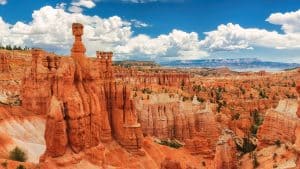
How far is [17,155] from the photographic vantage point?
4319 centimetres

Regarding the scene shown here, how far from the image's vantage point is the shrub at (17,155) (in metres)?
42.8

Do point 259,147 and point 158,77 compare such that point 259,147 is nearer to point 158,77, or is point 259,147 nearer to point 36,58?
point 36,58

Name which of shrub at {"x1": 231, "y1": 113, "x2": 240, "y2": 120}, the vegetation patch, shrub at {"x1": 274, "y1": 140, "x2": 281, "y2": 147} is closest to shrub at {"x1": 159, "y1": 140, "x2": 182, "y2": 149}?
the vegetation patch

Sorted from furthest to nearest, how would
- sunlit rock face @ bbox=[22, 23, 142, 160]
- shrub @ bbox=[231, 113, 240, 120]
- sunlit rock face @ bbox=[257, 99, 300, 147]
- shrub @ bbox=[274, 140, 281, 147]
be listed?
shrub @ bbox=[231, 113, 240, 120], sunlit rock face @ bbox=[257, 99, 300, 147], shrub @ bbox=[274, 140, 281, 147], sunlit rock face @ bbox=[22, 23, 142, 160]

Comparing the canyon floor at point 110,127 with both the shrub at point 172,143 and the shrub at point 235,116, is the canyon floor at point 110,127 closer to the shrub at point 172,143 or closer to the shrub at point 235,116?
the shrub at point 172,143

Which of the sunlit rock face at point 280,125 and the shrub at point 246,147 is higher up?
the sunlit rock face at point 280,125

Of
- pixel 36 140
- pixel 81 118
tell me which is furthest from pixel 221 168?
pixel 36 140

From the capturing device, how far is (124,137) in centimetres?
4616

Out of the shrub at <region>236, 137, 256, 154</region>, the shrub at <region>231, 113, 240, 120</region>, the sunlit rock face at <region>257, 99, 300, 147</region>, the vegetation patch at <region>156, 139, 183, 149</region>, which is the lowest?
the vegetation patch at <region>156, 139, 183, 149</region>

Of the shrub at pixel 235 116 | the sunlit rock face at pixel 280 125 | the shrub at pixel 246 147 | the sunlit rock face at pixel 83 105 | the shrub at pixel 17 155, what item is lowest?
the shrub at pixel 235 116

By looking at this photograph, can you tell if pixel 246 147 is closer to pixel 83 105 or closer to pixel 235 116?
pixel 83 105

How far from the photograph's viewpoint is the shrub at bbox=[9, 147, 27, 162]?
42.8 metres

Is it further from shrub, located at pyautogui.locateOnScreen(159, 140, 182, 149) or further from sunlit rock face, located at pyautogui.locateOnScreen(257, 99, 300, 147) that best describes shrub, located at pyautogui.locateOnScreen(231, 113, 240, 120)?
sunlit rock face, located at pyautogui.locateOnScreen(257, 99, 300, 147)

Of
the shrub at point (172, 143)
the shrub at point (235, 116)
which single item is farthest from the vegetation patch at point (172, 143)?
the shrub at point (235, 116)
